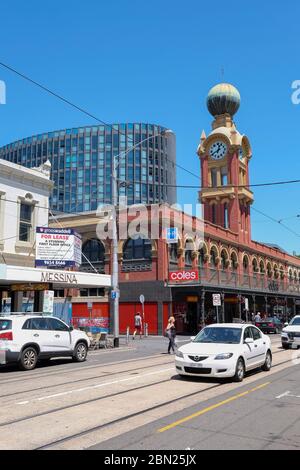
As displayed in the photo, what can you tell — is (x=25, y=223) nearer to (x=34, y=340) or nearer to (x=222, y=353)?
(x=34, y=340)

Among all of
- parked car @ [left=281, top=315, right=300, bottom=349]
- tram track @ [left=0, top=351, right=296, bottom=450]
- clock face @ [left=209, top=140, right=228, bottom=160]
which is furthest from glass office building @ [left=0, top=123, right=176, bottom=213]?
tram track @ [left=0, top=351, right=296, bottom=450]

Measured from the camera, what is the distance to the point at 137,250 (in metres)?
39.1

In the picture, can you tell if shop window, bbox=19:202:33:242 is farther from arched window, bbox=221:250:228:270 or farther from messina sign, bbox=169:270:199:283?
arched window, bbox=221:250:228:270

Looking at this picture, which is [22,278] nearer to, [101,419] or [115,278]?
[115,278]

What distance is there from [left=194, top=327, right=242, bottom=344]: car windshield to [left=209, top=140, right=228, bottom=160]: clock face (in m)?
43.6

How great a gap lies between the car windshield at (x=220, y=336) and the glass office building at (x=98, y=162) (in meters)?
99.9

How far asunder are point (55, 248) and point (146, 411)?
15911 mm

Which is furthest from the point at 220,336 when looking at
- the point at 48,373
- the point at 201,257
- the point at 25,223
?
the point at 201,257

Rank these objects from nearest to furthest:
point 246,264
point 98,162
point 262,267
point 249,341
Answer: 1. point 249,341
2. point 246,264
3. point 262,267
4. point 98,162

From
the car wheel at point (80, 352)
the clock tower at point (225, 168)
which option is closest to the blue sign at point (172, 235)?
the clock tower at point (225, 168)

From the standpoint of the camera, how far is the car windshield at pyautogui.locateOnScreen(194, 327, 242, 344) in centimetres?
1263

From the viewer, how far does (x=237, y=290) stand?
4006 centimetres

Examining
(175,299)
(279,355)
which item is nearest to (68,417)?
(279,355)

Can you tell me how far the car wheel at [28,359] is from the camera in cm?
1528
